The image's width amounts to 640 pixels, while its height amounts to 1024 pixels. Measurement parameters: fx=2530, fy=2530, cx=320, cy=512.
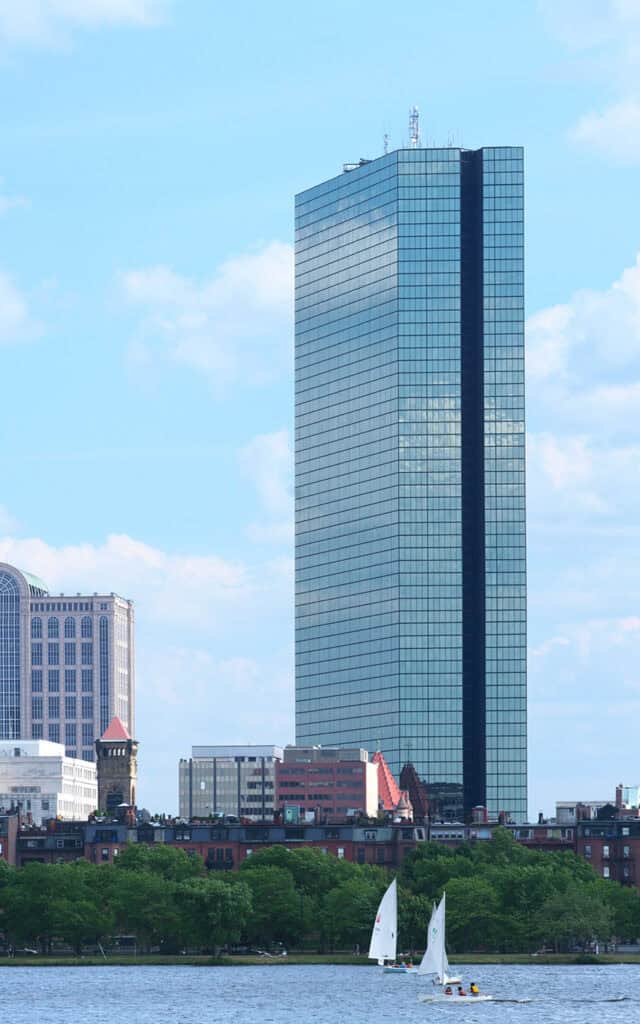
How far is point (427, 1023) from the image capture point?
655 feet

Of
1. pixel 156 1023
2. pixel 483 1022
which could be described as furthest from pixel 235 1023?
pixel 483 1022

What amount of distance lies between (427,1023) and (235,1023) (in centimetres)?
1516

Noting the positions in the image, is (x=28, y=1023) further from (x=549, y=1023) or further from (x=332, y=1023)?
(x=549, y=1023)

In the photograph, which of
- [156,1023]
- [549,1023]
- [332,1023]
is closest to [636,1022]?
[549,1023]

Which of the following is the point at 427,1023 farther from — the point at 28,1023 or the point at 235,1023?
the point at 28,1023

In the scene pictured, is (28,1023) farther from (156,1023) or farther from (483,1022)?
(483,1022)

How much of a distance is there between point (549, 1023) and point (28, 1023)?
41.1 m

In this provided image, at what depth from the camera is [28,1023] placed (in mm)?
199875

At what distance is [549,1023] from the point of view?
198625 mm

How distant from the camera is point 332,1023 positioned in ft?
655

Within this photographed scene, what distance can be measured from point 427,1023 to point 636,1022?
53.7 ft

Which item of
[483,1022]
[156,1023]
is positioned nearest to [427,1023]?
[483,1022]

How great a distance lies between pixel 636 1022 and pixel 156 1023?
37699 mm

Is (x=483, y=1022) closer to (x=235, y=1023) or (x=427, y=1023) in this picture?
(x=427, y=1023)
